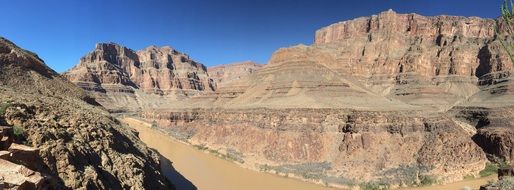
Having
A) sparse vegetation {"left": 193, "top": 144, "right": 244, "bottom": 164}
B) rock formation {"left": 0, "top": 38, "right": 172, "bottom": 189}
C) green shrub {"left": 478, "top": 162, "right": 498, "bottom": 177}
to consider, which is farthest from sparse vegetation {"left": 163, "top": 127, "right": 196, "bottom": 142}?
rock formation {"left": 0, "top": 38, "right": 172, "bottom": 189}

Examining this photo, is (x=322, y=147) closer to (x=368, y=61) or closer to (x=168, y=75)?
(x=368, y=61)

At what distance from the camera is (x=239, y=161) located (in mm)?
46438

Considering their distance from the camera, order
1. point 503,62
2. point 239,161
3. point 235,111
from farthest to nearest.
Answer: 1. point 503,62
2. point 235,111
3. point 239,161

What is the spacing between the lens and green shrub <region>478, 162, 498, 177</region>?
135ft

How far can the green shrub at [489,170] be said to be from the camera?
41.3m

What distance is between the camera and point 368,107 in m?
52.5

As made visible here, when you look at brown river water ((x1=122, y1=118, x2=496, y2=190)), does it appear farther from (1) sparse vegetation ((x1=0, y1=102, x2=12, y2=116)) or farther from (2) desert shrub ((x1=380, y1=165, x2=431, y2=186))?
(1) sparse vegetation ((x1=0, y1=102, x2=12, y2=116))

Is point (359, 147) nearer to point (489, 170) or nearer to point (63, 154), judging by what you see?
point (489, 170)

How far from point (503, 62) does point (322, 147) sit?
70435 mm

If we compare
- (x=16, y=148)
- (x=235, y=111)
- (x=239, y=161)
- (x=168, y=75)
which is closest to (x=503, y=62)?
(x=235, y=111)

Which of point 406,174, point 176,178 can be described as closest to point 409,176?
point 406,174

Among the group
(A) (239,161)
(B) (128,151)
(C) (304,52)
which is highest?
(C) (304,52)

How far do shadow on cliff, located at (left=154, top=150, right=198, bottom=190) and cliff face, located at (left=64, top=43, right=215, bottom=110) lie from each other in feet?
314

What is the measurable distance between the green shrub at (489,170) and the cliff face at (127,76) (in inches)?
4415
